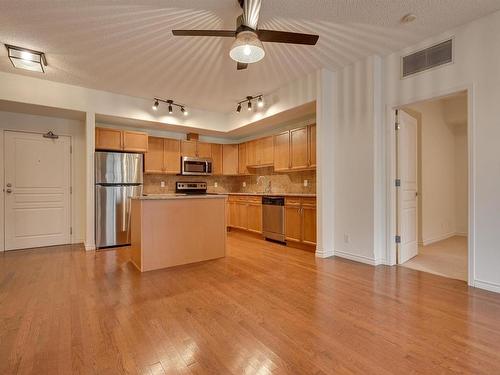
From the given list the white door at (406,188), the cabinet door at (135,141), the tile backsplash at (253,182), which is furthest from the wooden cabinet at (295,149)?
the cabinet door at (135,141)

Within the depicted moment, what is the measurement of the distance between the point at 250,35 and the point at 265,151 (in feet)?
12.1

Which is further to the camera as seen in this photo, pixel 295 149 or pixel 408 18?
pixel 295 149

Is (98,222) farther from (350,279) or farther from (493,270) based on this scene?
(493,270)

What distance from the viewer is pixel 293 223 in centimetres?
474

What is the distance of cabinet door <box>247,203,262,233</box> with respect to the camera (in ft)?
18.2

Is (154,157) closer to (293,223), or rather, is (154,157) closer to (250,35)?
(293,223)

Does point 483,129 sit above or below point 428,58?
below

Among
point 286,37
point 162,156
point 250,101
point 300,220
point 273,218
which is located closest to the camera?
point 286,37

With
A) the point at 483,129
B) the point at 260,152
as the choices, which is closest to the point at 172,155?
the point at 260,152

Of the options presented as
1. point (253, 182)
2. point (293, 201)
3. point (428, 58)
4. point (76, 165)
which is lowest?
point (293, 201)

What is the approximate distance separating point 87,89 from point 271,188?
13.4 feet

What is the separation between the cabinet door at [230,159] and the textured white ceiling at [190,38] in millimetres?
2486

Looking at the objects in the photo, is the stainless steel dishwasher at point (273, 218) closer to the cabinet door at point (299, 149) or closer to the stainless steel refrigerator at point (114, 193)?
the cabinet door at point (299, 149)

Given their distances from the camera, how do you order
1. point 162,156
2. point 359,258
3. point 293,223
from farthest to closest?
point 162,156, point 293,223, point 359,258
